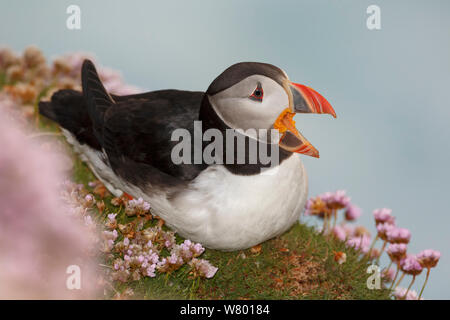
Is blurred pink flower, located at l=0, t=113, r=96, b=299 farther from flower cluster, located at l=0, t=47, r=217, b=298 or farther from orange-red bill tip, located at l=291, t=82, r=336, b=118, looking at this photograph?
orange-red bill tip, located at l=291, t=82, r=336, b=118

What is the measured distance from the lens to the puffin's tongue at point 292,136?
112 inches

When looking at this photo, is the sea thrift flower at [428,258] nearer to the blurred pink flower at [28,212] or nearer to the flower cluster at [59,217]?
the flower cluster at [59,217]

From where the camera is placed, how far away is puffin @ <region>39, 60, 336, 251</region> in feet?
9.14

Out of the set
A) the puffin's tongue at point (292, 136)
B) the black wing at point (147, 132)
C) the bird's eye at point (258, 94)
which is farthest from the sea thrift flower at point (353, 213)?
the bird's eye at point (258, 94)

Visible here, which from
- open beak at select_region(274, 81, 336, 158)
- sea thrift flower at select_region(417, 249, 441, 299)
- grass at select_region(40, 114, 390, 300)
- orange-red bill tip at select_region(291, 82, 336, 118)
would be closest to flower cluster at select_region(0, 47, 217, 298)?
grass at select_region(40, 114, 390, 300)

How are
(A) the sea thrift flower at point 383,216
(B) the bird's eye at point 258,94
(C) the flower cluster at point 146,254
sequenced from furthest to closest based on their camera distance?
(A) the sea thrift flower at point 383,216, (B) the bird's eye at point 258,94, (C) the flower cluster at point 146,254

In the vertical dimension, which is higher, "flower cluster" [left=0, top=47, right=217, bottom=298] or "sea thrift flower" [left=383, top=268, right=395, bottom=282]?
"flower cluster" [left=0, top=47, right=217, bottom=298]

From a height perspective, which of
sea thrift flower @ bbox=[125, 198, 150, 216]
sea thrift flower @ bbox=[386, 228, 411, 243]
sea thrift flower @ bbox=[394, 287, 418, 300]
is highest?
sea thrift flower @ bbox=[125, 198, 150, 216]

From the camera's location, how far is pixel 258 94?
9.02ft

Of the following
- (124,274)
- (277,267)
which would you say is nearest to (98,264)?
(124,274)

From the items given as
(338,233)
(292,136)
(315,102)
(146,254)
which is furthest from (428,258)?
(146,254)

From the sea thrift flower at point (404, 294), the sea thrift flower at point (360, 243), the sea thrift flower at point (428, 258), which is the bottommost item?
the sea thrift flower at point (404, 294)
